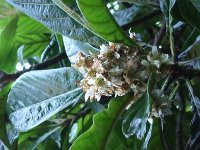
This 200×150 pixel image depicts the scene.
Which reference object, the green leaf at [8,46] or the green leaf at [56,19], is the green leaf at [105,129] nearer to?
the green leaf at [56,19]

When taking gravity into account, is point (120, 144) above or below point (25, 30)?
below

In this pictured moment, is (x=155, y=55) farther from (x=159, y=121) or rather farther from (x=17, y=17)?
(x=17, y=17)

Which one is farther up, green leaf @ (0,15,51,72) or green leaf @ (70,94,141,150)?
green leaf @ (0,15,51,72)

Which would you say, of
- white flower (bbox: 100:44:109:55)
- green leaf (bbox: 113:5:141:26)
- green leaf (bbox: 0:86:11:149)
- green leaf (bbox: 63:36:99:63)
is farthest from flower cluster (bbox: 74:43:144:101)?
green leaf (bbox: 113:5:141:26)

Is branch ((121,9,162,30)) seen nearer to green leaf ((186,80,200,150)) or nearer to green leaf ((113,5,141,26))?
green leaf ((113,5,141,26))

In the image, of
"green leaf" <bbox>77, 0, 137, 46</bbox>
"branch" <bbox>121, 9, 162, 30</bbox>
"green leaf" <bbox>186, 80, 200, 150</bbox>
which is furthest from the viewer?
"branch" <bbox>121, 9, 162, 30</bbox>

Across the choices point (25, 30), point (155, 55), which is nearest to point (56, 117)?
point (25, 30)
